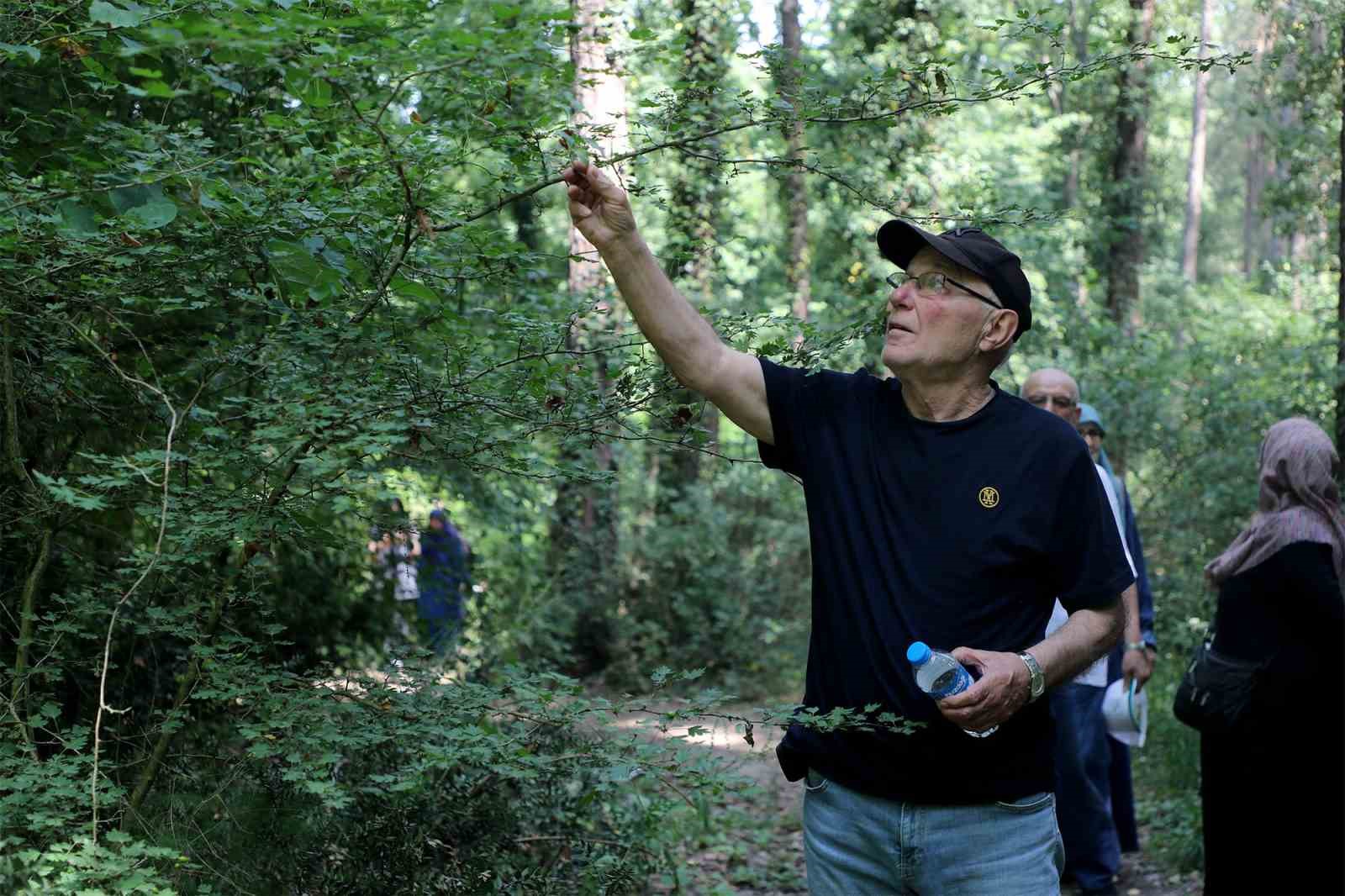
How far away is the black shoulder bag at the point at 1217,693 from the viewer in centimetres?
503

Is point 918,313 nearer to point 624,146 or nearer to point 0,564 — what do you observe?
point 624,146

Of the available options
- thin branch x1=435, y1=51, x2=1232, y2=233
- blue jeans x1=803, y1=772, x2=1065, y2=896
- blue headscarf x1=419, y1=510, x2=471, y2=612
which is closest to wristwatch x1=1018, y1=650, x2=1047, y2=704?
blue jeans x1=803, y1=772, x2=1065, y2=896

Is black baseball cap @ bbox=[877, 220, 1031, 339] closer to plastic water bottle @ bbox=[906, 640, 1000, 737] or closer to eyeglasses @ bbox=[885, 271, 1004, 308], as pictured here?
eyeglasses @ bbox=[885, 271, 1004, 308]

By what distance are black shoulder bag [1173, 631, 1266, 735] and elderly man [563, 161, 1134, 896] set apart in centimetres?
232

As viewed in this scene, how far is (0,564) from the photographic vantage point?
4.08 m

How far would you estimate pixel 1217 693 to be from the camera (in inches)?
201

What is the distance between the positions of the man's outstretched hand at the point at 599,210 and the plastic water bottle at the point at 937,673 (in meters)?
1.08

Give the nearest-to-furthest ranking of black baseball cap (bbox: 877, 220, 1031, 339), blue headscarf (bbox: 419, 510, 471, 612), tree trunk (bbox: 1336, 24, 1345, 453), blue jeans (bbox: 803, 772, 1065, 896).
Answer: blue jeans (bbox: 803, 772, 1065, 896) → black baseball cap (bbox: 877, 220, 1031, 339) → blue headscarf (bbox: 419, 510, 471, 612) → tree trunk (bbox: 1336, 24, 1345, 453)

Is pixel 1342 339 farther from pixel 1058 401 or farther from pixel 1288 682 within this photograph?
pixel 1288 682

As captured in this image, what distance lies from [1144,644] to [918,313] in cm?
432

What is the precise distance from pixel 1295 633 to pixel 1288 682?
18cm

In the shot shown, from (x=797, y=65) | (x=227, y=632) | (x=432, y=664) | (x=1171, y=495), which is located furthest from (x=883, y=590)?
(x=1171, y=495)

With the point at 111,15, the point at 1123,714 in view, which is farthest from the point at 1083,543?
the point at 1123,714

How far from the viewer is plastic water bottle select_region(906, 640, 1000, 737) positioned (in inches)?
106
